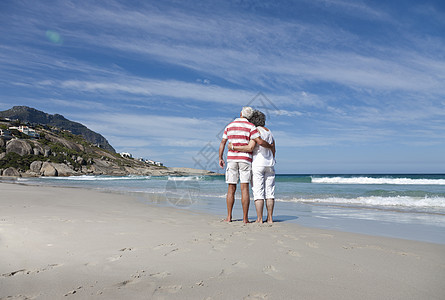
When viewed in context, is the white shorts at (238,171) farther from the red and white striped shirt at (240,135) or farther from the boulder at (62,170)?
the boulder at (62,170)

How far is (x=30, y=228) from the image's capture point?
13.1 ft

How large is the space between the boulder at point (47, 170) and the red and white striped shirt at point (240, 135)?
55.0 metres

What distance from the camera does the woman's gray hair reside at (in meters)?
5.32

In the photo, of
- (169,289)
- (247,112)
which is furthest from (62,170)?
(169,289)

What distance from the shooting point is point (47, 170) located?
51.8 meters

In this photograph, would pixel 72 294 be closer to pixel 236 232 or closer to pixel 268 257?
pixel 268 257

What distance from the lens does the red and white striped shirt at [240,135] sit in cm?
514

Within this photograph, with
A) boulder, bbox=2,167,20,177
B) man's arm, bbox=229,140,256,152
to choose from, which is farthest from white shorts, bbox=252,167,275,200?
boulder, bbox=2,167,20,177

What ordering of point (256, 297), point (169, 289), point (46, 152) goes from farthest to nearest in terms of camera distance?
1. point (46, 152)
2. point (169, 289)
3. point (256, 297)

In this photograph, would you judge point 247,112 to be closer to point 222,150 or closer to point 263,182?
point 222,150

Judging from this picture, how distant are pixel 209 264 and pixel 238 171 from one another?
272 centimetres

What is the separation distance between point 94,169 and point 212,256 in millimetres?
73937

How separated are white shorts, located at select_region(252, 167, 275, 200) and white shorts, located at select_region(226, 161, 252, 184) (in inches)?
5.1

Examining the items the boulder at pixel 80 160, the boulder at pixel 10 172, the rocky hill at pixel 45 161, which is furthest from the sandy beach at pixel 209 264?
the boulder at pixel 80 160
